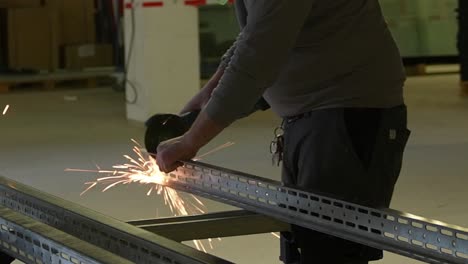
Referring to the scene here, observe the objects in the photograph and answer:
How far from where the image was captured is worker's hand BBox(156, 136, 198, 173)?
80.4 inches

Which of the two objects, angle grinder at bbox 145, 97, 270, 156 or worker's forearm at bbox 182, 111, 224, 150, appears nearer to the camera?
worker's forearm at bbox 182, 111, 224, 150

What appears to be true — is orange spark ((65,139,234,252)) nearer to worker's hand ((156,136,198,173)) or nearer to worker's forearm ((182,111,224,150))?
worker's hand ((156,136,198,173))

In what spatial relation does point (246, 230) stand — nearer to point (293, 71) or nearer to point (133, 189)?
point (293, 71)

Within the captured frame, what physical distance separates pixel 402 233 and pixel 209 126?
46cm

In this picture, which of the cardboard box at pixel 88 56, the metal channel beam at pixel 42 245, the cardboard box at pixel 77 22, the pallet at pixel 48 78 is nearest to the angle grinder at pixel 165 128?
the metal channel beam at pixel 42 245

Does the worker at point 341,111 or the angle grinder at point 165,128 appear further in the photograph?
the angle grinder at point 165,128

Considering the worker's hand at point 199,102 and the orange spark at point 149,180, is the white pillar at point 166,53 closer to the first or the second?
the orange spark at point 149,180

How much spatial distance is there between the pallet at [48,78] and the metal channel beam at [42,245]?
876 centimetres

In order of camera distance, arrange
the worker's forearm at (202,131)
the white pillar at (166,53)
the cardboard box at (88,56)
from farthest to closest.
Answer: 1. the cardboard box at (88,56)
2. the white pillar at (166,53)
3. the worker's forearm at (202,131)

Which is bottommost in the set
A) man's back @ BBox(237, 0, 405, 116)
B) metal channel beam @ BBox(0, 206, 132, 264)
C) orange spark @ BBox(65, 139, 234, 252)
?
orange spark @ BBox(65, 139, 234, 252)

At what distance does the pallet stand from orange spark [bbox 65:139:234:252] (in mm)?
4171

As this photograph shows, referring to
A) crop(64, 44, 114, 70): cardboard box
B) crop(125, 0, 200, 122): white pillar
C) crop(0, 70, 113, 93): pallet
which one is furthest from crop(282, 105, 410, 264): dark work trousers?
crop(64, 44, 114, 70): cardboard box

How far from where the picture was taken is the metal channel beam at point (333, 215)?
5.88 feet

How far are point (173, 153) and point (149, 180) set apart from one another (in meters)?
0.40
